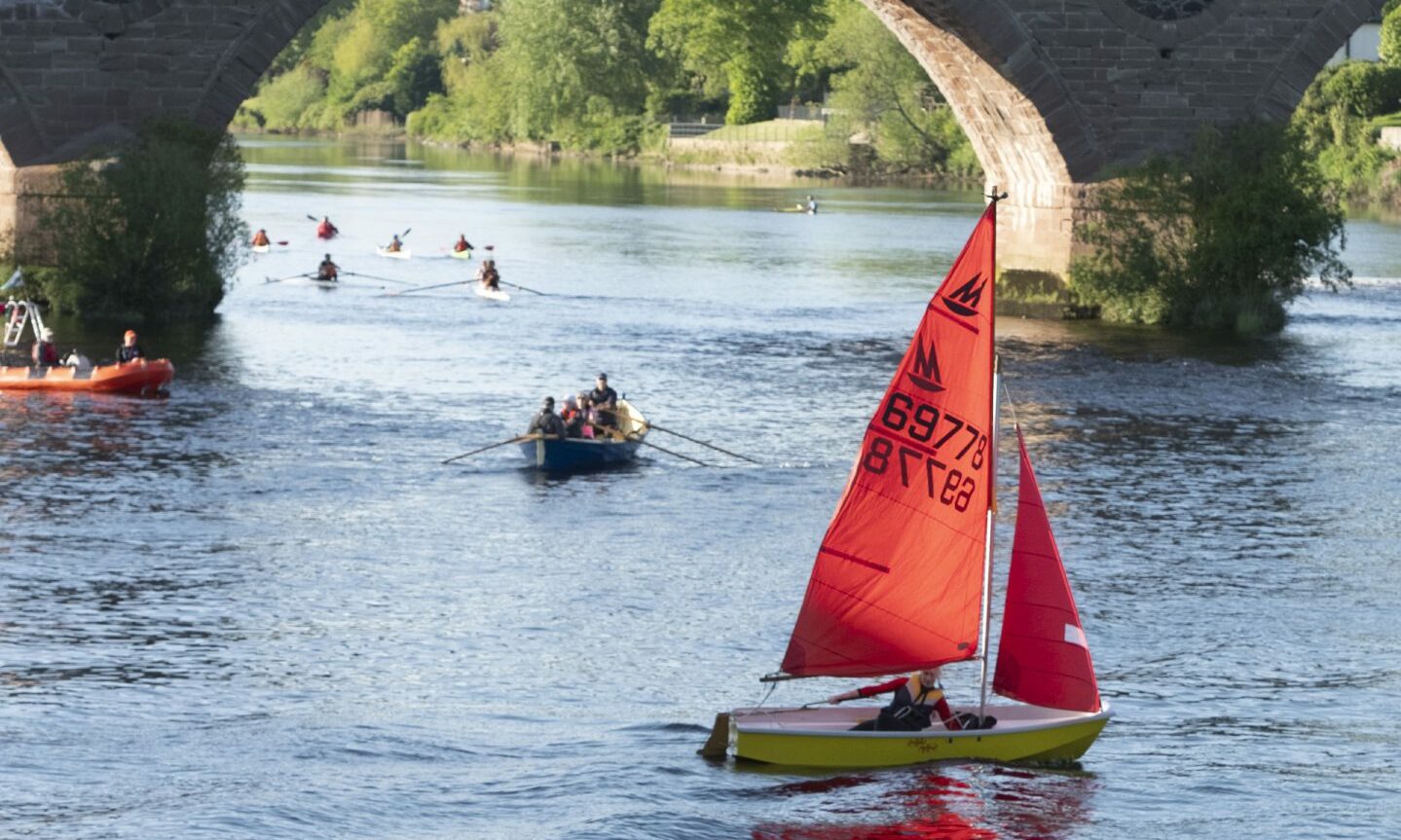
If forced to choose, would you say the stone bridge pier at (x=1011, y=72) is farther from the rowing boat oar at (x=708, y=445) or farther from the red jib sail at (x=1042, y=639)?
the red jib sail at (x=1042, y=639)

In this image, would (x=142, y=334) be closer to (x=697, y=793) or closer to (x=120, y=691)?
(x=120, y=691)

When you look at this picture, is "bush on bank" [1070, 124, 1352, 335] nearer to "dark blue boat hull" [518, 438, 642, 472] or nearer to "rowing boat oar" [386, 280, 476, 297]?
"rowing boat oar" [386, 280, 476, 297]

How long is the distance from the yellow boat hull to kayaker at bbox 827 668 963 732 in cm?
14

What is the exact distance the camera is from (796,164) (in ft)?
443

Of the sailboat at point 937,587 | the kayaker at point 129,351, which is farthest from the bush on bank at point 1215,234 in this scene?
the sailboat at point 937,587

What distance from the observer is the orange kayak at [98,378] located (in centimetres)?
4406

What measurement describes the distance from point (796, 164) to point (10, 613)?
357ft

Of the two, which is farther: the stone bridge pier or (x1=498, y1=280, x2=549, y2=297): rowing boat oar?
(x1=498, y1=280, x2=549, y2=297): rowing boat oar

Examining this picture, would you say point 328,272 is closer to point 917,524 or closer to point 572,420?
point 572,420

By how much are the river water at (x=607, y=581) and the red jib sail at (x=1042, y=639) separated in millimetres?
798

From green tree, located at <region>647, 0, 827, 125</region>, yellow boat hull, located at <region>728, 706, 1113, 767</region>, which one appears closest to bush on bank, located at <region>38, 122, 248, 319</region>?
yellow boat hull, located at <region>728, 706, 1113, 767</region>

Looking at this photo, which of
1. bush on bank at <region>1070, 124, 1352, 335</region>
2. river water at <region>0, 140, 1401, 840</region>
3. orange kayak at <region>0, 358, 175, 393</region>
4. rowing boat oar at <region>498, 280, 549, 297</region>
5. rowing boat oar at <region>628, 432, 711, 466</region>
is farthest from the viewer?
rowing boat oar at <region>498, 280, 549, 297</region>

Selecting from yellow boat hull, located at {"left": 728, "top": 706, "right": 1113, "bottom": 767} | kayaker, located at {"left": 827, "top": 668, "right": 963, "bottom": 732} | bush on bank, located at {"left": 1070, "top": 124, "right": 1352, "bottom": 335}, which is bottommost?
yellow boat hull, located at {"left": 728, "top": 706, "right": 1113, "bottom": 767}

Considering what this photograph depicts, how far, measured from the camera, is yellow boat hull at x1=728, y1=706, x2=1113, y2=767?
22484mm
